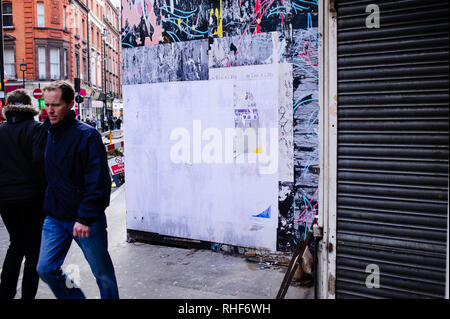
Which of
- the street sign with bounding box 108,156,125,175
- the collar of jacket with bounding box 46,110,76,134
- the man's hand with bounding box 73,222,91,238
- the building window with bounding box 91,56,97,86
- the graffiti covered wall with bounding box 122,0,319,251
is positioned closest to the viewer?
the man's hand with bounding box 73,222,91,238

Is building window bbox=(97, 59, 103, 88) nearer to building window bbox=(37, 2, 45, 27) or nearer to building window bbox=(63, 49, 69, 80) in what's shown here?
building window bbox=(63, 49, 69, 80)

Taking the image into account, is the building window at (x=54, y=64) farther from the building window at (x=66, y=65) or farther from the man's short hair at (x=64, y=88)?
the man's short hair at (x=64, y=88)

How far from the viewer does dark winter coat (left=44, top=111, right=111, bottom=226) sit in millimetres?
3148

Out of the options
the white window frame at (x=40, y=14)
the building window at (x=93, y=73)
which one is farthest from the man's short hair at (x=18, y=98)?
the building window at (x=93, y=73)

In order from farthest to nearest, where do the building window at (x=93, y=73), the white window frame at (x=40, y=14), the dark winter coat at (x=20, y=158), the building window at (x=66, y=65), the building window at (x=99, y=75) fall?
1. the building window at (x=99, y=75)
2. the building window at (x=93, y=73)
3. the building window at (x=66, y=65)
4. the white window frame at (x=40, y=14)
5. the dark winter coat at (x=20, y=158)

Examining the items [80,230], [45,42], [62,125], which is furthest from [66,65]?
[80,230]

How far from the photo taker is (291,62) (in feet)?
15.4

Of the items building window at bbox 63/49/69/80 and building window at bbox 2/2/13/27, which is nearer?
building window at bbox 2/2/13/27

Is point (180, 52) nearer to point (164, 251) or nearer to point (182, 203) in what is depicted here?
point (182, 203)

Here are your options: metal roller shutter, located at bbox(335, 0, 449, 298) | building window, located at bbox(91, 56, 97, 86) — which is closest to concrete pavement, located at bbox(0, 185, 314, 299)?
metal roller shutter, located at bbox(335, 0, 449, 298)

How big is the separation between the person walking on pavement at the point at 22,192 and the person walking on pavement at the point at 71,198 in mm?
478

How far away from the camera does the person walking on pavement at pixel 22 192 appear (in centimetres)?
→ 367

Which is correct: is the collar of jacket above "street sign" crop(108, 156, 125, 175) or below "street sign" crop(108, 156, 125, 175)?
above
